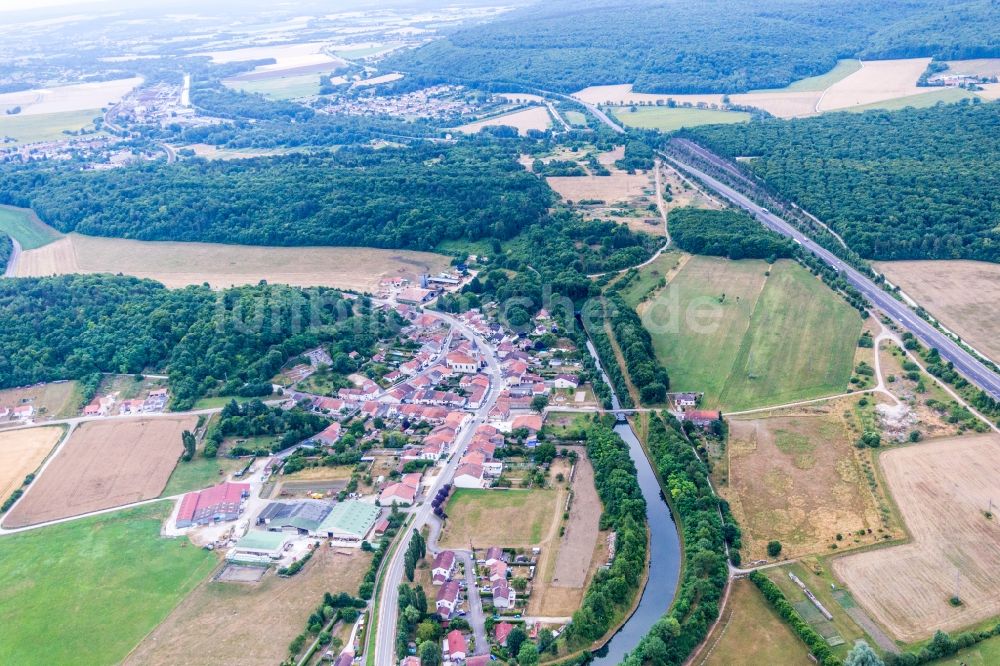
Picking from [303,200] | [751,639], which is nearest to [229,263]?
[303,200]

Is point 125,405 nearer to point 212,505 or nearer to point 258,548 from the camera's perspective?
point 212,505

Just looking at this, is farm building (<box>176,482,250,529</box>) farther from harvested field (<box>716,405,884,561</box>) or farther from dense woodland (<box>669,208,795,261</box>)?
dense woodland (<box>669,208,795,261</box>)

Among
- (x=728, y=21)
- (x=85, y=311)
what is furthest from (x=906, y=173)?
(x=728, y=21)

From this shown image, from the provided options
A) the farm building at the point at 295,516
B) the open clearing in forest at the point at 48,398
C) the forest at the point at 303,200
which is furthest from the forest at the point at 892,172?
the open clearing in forest at the point at 48,398

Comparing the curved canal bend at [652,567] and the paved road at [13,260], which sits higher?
the curved canal bend at [652,567]

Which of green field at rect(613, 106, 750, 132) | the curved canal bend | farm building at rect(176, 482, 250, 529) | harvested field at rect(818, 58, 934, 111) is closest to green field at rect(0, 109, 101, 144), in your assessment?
green field at rect(613, 106, 750, 132)

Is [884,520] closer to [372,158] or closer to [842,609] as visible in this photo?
[842,609]

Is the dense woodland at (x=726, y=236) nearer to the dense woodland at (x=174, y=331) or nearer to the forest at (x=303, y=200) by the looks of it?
Result: the forest at (x=303, y=200)
